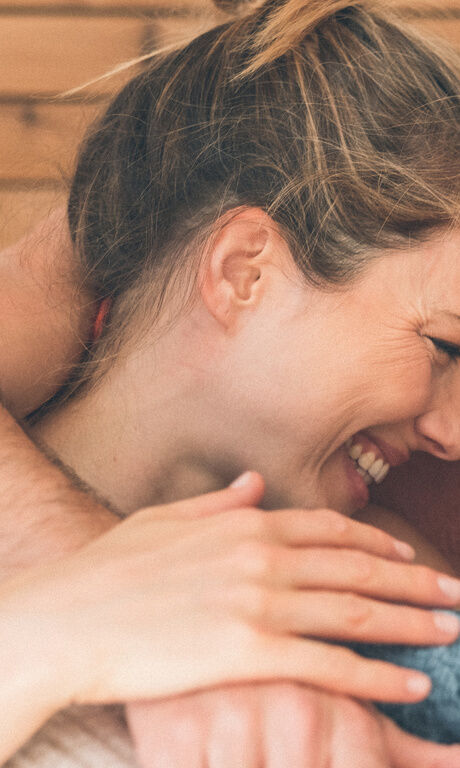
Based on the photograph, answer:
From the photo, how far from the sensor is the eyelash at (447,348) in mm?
1008

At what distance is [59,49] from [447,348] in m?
1.23

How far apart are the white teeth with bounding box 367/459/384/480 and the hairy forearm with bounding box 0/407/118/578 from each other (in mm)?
382

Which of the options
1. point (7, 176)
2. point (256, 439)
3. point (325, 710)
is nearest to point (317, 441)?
point (256, 439)

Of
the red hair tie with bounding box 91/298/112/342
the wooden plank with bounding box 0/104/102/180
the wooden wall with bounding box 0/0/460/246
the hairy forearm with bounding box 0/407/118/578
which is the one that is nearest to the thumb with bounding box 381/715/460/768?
the hairy forearm with bounding box 0/407/118/578

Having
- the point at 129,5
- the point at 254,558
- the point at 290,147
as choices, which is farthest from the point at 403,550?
the point at 129,5

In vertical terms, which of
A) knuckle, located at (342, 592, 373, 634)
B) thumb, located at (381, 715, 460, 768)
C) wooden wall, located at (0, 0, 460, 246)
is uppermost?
wooden wall, located at (0, 0, 460, 246)

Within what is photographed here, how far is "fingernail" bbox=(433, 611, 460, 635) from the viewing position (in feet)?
2.14

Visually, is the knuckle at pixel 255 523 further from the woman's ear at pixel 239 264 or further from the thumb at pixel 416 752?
the woman's ear at pixel 239 264

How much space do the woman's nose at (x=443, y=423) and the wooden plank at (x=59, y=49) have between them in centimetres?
116

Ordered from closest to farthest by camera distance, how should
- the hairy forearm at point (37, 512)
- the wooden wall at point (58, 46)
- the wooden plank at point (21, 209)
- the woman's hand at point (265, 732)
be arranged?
the woman's hand at point (265, 732) → the hairy forearm at point (37, 512) → the wooden plank at point (21, 209) → the wooden wall at point (58, 46)

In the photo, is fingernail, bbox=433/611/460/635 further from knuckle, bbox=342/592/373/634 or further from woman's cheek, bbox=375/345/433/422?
woman's cheek, bbox=375/345/433/422

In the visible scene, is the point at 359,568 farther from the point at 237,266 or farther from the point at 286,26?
the point at 286,26

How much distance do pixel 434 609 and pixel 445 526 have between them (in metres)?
0.62

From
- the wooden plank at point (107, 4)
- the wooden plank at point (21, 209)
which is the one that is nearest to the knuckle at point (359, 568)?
the wooden plank at point (21, 209)
